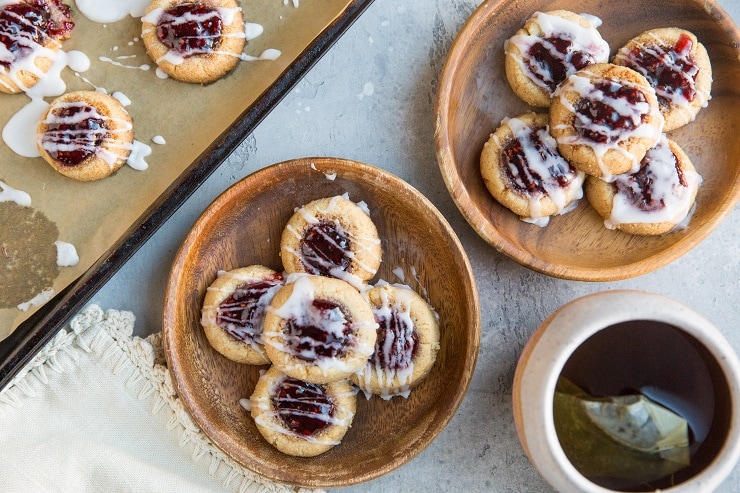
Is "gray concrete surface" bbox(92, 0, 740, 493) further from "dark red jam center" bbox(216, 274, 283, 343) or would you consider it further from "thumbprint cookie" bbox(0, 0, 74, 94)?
"thumbprint cookie" bbox(0, 0, 74, 94)

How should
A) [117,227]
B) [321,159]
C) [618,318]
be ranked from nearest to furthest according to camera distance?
[618,318]
[321,159]
[117,227]

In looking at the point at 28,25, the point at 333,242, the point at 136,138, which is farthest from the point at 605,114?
the point at 28,25

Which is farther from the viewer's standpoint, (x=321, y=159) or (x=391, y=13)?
(x=391, y=13)

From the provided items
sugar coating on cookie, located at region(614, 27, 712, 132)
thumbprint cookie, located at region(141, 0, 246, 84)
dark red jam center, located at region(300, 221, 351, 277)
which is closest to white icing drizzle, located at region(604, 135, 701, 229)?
sugar coating on cookie, located at region(614, 27, 712, 132)

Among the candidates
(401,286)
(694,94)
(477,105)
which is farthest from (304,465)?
(694,94)

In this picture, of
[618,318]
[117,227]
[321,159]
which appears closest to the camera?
[618,318]

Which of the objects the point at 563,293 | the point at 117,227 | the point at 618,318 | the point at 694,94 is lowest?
the point at 563,293

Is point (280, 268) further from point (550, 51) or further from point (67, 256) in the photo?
point (550, 51)

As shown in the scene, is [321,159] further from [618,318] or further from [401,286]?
[618,318]
